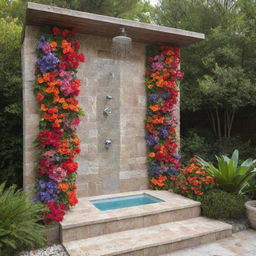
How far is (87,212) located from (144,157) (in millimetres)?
1732

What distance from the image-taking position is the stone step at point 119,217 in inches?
133

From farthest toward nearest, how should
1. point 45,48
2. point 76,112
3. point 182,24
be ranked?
point 182,24, point 76,112, point 45,48

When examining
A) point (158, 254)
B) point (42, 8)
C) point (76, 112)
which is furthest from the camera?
point (76, 112)

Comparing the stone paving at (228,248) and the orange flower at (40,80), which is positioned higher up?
the orange flower at (40,80)

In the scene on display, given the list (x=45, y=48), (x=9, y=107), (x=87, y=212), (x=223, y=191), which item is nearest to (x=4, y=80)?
(x=9, y=107)

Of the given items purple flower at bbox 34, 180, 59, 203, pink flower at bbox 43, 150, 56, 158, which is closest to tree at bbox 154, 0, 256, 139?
pink flower at bbox 43, 150, 56, 158

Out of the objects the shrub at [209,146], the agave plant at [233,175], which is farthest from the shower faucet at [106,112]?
the shrub at [209,146]

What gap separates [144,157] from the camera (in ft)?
16.7

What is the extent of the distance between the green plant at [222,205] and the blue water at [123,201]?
29.9 inches

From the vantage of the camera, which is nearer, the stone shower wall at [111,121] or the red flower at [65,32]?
the red flower at [65,32]

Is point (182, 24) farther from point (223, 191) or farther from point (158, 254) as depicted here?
point (158, 254)

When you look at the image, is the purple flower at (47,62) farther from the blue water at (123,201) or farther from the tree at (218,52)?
the tree at (218,52)

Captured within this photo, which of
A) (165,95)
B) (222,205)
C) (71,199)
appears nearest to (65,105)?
(71,199)

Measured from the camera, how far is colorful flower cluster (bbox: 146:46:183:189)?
16.3 feet
